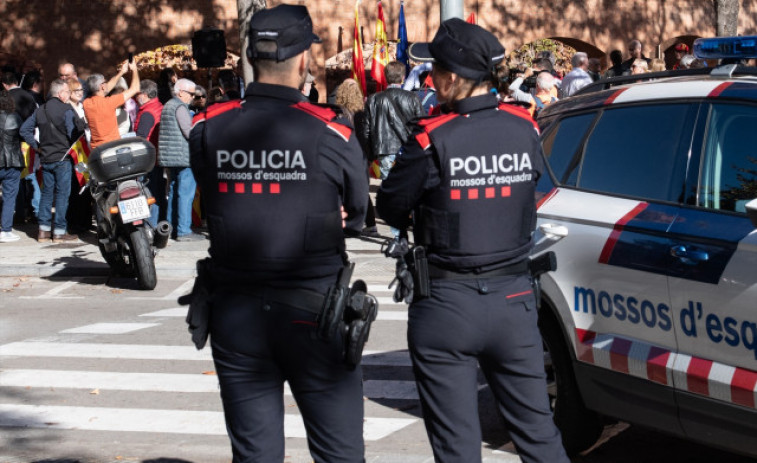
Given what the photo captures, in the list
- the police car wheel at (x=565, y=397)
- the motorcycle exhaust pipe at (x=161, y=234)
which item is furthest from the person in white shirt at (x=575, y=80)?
the police car wheel at (x=565, y=397)

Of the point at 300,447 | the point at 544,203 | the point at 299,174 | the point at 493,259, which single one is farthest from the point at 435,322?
the point at 300,447

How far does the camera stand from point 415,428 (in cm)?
642

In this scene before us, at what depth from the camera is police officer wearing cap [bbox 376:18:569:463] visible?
4211mm

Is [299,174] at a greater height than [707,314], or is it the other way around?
[299,174]

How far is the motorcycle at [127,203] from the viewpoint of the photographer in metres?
11.1

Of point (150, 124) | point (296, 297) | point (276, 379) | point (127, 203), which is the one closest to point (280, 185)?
point (296, 297)

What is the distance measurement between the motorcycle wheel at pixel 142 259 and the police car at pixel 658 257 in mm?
6189

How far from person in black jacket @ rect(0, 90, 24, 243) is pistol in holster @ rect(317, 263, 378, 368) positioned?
11130 millimetres

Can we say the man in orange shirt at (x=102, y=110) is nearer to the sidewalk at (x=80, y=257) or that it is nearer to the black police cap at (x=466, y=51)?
the sidewalk at (x=80, y=257)

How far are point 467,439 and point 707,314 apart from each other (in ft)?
3.75

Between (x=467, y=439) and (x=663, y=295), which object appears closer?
(x=467, y=439)

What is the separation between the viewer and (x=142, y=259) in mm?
11305

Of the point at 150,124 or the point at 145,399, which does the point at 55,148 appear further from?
the point at 145,399

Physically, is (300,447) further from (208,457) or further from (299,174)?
(299,174)
